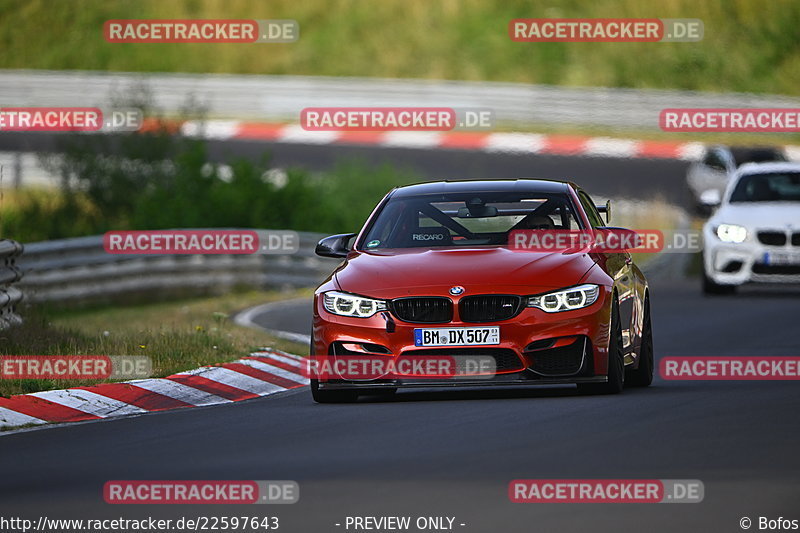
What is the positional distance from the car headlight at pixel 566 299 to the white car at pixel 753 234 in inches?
390

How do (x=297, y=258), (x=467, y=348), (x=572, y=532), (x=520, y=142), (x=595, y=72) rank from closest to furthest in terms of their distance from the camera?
(x=572, y=532), (x=467, y=348), (x=297, y=258), (x=520, y=142), (x=595, y=72)

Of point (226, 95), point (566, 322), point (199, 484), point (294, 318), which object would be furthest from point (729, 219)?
point (226, 95)

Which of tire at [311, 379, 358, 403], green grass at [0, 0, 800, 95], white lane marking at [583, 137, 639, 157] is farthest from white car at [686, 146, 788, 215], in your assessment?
tire at [311, 379, 358, 403]

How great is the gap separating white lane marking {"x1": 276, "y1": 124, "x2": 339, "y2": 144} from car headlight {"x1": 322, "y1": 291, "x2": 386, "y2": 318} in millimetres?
29553

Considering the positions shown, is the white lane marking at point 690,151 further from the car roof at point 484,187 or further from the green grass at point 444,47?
the car roof at point 484,187

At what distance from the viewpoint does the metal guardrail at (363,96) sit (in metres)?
40.5

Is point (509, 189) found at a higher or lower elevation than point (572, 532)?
higher

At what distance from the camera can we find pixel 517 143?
3997cm

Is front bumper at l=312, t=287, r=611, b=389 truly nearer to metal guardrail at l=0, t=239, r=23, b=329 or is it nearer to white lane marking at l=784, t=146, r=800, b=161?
metal guardrail at l=0, t=239, r=23, b=329

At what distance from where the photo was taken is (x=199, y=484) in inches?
326

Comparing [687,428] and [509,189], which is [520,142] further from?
[687,428]

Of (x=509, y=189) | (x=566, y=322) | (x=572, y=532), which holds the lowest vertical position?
(x=572, y=532)

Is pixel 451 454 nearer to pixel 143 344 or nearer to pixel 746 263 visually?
pixel 143 344

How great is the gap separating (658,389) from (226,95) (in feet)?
99.9
